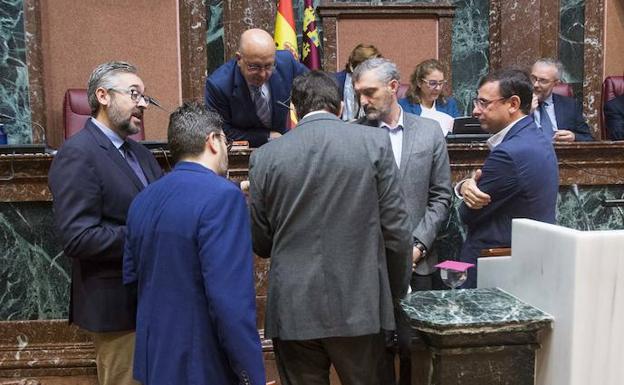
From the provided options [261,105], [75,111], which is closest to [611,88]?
[261,105]

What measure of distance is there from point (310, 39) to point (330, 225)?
3.66 m

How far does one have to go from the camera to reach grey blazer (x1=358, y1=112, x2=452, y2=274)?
7.63ft

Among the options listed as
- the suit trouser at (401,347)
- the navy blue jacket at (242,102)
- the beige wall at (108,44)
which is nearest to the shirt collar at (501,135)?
the suit trouser at (401,347)

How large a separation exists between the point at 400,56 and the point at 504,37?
36.3 inches

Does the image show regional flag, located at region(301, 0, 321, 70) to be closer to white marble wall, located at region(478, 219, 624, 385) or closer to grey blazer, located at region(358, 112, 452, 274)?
grey blazer, located at region(358, 112, 452, 274)

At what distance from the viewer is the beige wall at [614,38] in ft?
18.1

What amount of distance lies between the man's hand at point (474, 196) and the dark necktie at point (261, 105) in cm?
134

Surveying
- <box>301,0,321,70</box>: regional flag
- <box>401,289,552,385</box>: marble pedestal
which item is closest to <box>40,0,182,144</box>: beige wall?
<box>301,0,321,70</box>: regional flag

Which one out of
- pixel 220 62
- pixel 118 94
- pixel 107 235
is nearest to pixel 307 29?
pixel 220 62

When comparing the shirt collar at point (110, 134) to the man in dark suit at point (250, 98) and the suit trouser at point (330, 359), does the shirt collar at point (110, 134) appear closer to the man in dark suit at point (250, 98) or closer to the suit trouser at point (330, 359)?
the suit trouser at point (330, 359)

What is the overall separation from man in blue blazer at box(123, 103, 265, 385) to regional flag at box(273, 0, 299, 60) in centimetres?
325

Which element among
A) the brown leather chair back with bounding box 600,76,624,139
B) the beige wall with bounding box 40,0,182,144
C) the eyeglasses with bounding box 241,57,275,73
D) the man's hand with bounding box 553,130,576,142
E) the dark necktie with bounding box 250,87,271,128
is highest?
the beige wall with bounding box 40,0,182,144

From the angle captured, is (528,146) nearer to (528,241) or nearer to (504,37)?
(528,241)

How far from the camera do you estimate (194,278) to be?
1603mm
